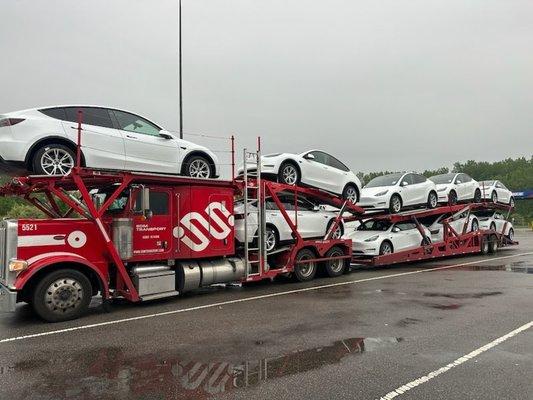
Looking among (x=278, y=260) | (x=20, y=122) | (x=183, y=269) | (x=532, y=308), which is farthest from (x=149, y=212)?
(x=532, y=308)

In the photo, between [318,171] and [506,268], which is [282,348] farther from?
[506,268]

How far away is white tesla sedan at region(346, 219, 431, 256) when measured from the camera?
14.1 metres

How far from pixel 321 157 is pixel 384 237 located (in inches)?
145

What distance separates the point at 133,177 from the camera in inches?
328

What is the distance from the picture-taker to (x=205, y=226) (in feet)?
31.6

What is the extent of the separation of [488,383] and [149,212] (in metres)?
6.01

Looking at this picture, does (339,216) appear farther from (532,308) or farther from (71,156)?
(71,156)

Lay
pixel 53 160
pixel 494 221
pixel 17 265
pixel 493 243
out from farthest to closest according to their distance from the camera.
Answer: pixel 494 221 < pixel 493 243 < pixel 53 160 < pixel 17 265

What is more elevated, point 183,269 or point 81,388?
point 183,269

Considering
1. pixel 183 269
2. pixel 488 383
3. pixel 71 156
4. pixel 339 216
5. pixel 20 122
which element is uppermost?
pixel 20 122

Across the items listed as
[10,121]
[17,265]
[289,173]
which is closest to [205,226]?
[289,173]

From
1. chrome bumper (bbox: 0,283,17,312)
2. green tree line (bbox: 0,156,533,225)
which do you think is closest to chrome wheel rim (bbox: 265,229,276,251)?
chrome bumper (bbox: 0,283,17,312)

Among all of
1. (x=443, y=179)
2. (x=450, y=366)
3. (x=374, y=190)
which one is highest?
(x=443, y=179)

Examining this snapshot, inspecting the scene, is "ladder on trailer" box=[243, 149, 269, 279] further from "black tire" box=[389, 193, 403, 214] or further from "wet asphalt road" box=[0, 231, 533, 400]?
"black tire" box=[389, 193, 403, 214]
